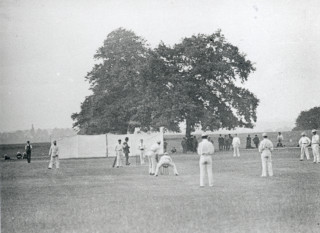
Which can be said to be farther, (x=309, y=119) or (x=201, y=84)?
(x=309, y=119)

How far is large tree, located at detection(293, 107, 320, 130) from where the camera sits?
97.3 meters

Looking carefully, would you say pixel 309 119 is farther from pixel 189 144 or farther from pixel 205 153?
pixel 205 153

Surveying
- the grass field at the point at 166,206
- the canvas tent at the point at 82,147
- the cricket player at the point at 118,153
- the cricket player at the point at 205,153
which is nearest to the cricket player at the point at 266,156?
the grass field at the point at 166,206

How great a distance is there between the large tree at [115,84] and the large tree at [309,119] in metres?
46.6

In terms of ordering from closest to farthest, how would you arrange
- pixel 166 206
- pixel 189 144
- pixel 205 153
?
pixel 166 206 < pixel 205 153 < pixel 189 144

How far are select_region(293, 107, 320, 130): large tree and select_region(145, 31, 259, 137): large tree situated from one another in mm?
43890

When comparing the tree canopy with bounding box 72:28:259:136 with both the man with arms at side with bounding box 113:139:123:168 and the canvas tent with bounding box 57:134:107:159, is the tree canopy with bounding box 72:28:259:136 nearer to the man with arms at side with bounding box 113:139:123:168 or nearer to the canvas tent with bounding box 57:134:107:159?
the canvas tent with bounding box 57:134:107:159

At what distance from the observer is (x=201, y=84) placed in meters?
55.8

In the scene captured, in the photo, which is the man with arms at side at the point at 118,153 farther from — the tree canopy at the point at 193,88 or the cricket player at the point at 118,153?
the tree canopy at the point at 193,88

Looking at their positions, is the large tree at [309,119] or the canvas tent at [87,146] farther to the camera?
the large tree at [309,119]

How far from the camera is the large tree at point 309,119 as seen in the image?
97331 millimetres

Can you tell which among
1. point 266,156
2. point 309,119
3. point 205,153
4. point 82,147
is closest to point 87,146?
point 82,147

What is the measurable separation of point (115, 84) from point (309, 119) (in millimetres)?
50831

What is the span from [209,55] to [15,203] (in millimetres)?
43154
